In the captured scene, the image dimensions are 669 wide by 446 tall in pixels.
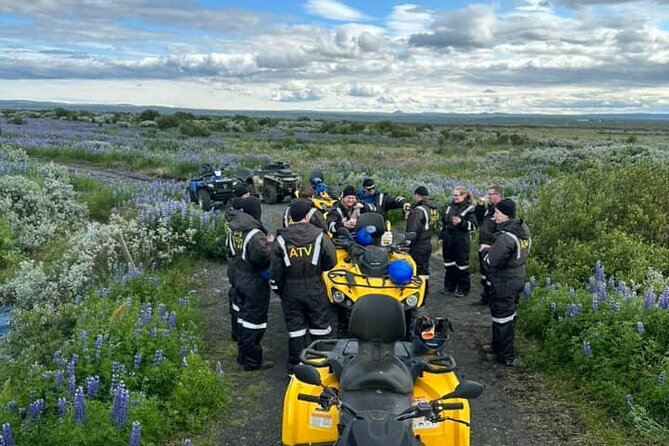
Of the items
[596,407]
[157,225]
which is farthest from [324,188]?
[596,407]

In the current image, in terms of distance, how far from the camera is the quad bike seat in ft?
13.9

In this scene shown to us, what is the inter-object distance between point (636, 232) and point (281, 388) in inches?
303

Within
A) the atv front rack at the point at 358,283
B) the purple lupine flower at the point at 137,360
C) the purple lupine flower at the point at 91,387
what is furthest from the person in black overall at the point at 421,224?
the purple lupine flower at the point at 91,387

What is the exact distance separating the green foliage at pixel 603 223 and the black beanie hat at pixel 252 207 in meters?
5.01

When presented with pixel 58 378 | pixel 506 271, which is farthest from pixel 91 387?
pixel 506 271

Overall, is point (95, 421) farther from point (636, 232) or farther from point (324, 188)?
point (636, 232)

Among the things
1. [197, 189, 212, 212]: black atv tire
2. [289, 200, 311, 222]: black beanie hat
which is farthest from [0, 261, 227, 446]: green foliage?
[197, 189, 212, 212]: black atv tire

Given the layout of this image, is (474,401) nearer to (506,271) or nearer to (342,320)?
(506,271)

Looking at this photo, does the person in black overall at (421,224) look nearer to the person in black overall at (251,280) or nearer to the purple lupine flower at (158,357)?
the person in black overall at (251,280)

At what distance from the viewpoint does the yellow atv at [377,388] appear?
403cm

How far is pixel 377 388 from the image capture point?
13.9 ft

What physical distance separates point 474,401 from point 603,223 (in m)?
5.48

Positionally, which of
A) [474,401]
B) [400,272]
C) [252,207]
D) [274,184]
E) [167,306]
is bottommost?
[474,401]

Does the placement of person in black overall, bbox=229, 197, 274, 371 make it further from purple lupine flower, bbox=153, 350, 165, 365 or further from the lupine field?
purple lupine flower, bbox=153, 350, 165, 365
